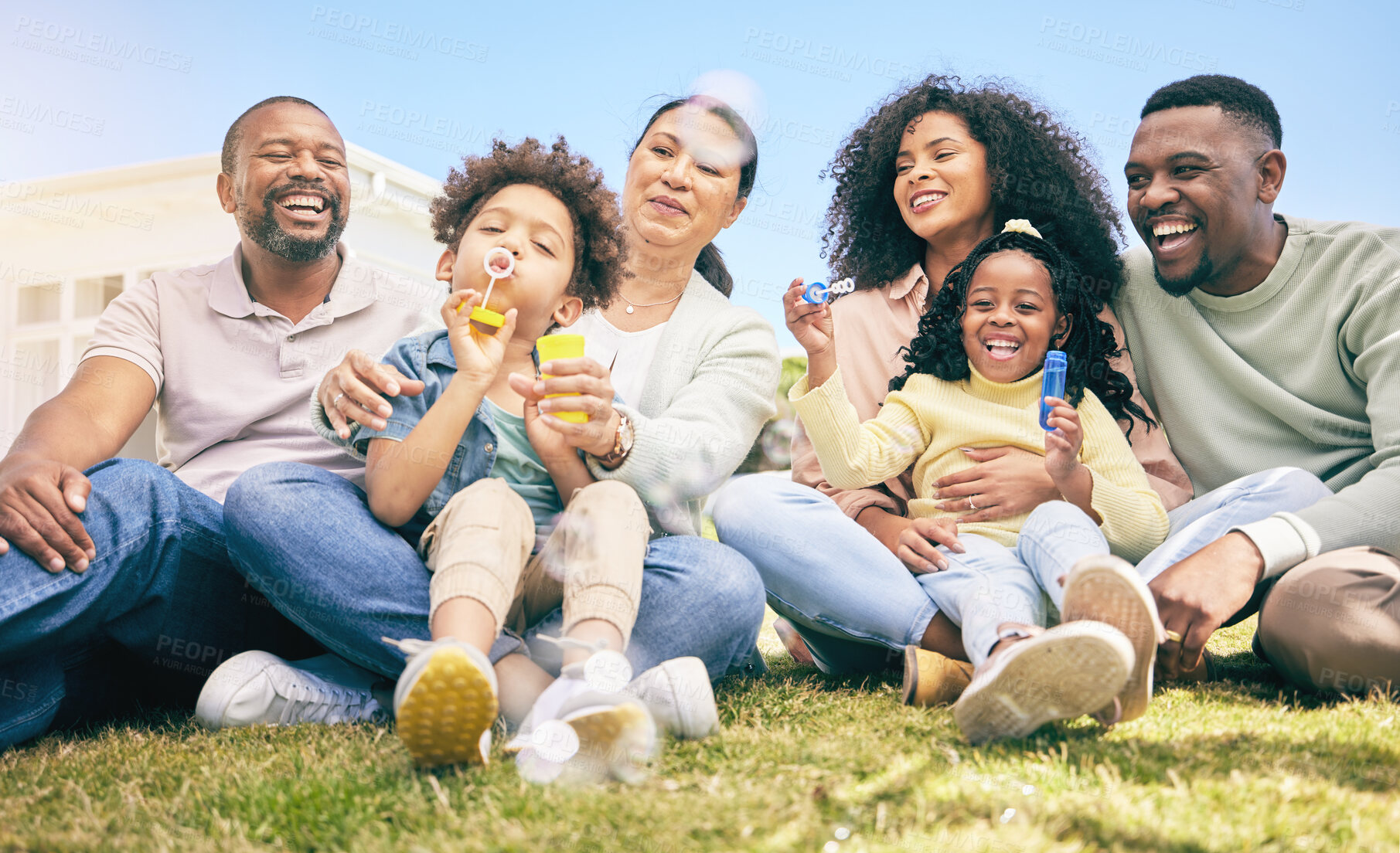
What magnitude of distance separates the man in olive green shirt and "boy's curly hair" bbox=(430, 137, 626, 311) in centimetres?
161

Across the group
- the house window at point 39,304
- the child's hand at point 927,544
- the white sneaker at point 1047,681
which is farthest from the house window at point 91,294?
the white sneaker at point 1047,681

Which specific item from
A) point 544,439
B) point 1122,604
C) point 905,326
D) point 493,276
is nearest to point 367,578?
point 544,439

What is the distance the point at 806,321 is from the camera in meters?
2.55

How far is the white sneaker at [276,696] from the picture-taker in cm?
202

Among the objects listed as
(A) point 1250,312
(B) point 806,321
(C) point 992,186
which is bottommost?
(B) point 806,321

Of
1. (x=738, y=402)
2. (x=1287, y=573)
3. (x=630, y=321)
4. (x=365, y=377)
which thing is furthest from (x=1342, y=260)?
(x=365, y=377)

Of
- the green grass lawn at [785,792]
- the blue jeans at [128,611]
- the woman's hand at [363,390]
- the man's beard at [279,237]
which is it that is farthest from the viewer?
the man's beard at [279,237]

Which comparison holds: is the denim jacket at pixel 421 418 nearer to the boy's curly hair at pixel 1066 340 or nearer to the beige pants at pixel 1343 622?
the boy's curly hair at pixel 1066 340

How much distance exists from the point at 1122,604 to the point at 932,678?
21.8 inches

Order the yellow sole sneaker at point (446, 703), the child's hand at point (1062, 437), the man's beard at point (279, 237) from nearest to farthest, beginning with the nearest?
1. the yellow sole sneaker at point (446, 703)
2. the child's hand at point (1062, 437)
3. the man's beard at point (279, 237)

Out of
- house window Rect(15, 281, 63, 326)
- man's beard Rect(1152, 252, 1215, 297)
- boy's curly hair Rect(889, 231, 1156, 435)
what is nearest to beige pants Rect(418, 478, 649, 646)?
boy's curly hair Rect(889, 231, 1156, 435)

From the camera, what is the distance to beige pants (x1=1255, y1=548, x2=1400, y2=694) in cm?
214

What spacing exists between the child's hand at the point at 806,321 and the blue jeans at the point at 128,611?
151cm

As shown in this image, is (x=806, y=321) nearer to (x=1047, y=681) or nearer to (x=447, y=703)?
(x=1047, y=681)
